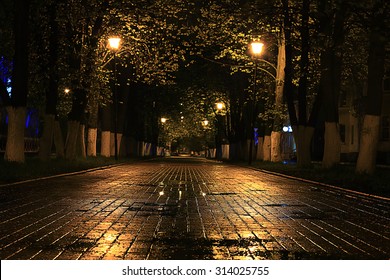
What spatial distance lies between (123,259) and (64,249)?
98 cm

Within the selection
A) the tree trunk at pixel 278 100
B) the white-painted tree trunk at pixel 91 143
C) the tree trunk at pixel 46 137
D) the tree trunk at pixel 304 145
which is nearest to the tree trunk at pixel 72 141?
the tree trunk at pixel 46 137

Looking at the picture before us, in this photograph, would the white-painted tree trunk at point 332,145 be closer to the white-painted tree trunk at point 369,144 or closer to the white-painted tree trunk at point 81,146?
the white-painted tree trunk at point 369,144

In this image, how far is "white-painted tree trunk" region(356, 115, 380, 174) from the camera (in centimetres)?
2056

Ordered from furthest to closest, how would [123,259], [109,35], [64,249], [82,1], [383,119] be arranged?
[383,119] → [109,35] → [82,1] → [64,249] → [123,259]

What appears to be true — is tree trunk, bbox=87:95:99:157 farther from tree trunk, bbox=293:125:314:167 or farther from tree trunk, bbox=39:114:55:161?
tree trunk, bbox=293:125:314:167

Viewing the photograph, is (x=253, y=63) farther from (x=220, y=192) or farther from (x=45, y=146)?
(x=220, y=192)

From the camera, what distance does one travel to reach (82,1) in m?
28.0

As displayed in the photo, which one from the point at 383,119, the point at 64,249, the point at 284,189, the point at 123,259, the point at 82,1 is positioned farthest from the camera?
the point at 383,119

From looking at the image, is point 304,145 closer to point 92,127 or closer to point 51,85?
point 51,85

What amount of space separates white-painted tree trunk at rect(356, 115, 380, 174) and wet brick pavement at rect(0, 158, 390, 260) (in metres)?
6.01

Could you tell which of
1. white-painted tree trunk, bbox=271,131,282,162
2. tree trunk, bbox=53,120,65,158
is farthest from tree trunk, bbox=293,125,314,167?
tree trunk, bbox=53,120,65,158

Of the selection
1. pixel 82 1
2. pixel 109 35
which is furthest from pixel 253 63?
pixel 82 1

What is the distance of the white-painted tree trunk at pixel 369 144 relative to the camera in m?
20.6

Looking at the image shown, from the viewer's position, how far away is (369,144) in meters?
20.5
